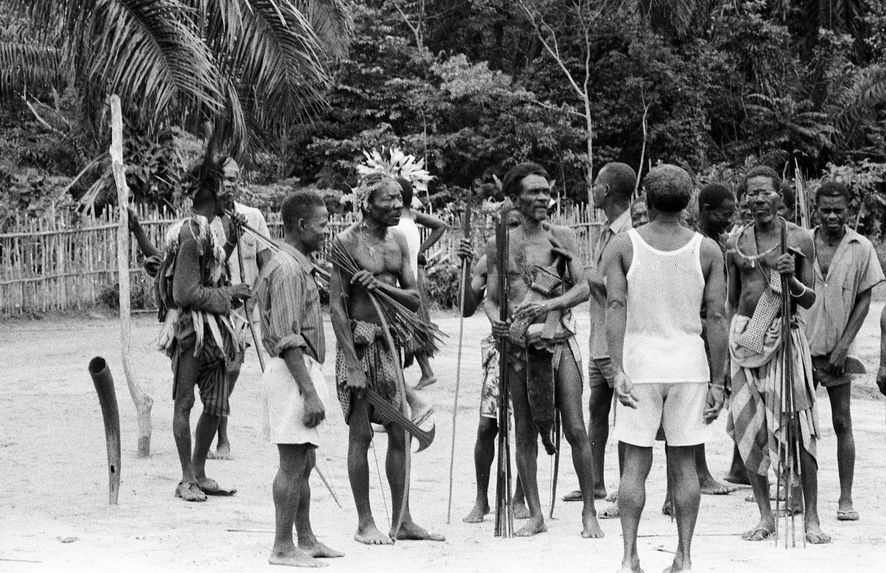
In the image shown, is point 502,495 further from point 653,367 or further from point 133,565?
point 133,565

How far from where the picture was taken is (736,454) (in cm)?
814

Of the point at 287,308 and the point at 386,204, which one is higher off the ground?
the point at 386,204

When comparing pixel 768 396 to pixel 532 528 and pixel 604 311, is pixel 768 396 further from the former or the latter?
pixel 532 528

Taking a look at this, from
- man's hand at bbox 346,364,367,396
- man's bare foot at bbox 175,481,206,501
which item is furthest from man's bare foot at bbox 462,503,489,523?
man's bare foot at bbox 175,481,206,501

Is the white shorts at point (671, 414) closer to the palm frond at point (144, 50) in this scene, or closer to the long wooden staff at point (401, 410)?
the long wooden staff at point (401, 410)

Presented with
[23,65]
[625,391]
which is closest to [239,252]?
[625,391]

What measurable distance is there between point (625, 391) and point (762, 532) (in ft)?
4.76

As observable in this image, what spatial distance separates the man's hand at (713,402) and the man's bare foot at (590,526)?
1.20 m

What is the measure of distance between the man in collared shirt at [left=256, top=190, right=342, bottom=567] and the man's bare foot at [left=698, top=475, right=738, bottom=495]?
2841 millimetres

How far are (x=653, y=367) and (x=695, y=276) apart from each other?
45 centimetres

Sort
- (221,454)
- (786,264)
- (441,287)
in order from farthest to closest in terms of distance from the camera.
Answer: (441,287)
(221,454)
(786,264)

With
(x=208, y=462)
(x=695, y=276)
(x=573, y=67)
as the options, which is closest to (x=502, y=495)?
(x=695, y=276)

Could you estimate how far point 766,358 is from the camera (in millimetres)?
6488

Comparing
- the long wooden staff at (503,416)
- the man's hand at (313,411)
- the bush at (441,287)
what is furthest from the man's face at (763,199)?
the bush at (441,287)
